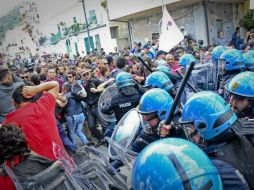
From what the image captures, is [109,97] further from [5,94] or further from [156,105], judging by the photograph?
[156,105]

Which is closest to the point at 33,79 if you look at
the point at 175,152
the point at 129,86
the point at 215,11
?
the point at 129,86

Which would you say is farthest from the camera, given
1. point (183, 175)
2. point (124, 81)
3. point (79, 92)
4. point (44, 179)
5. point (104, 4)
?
point (104, 4)

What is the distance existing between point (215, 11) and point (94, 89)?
16.1 meters

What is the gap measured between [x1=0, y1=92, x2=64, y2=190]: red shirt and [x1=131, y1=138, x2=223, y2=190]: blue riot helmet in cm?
147

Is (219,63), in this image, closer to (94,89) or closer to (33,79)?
(94,89)

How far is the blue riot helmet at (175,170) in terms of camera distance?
53.1 inches

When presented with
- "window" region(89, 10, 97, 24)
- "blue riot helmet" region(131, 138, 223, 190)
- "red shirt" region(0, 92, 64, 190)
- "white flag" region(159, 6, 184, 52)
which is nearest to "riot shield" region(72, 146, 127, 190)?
"blue riot helmet" region(131, 138, 223, 190)

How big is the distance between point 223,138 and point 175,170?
690 millimetres

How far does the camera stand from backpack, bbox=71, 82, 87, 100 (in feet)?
19.4

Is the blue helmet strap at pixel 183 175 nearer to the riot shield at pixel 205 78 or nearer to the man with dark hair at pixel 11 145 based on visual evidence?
the man with dark hair at pixel 11 145

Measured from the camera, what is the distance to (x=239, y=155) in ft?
5.65

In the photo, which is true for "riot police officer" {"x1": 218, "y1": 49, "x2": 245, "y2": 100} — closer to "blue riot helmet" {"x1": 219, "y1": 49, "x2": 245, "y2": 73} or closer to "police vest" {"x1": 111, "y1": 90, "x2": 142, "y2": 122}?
"blue riot helmet" {"x1": 219, "y1": 49, "x2": 245, "y2": 73}

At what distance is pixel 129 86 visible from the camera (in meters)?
4.65

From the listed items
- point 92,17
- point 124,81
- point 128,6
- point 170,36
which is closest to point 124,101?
point 124,81
